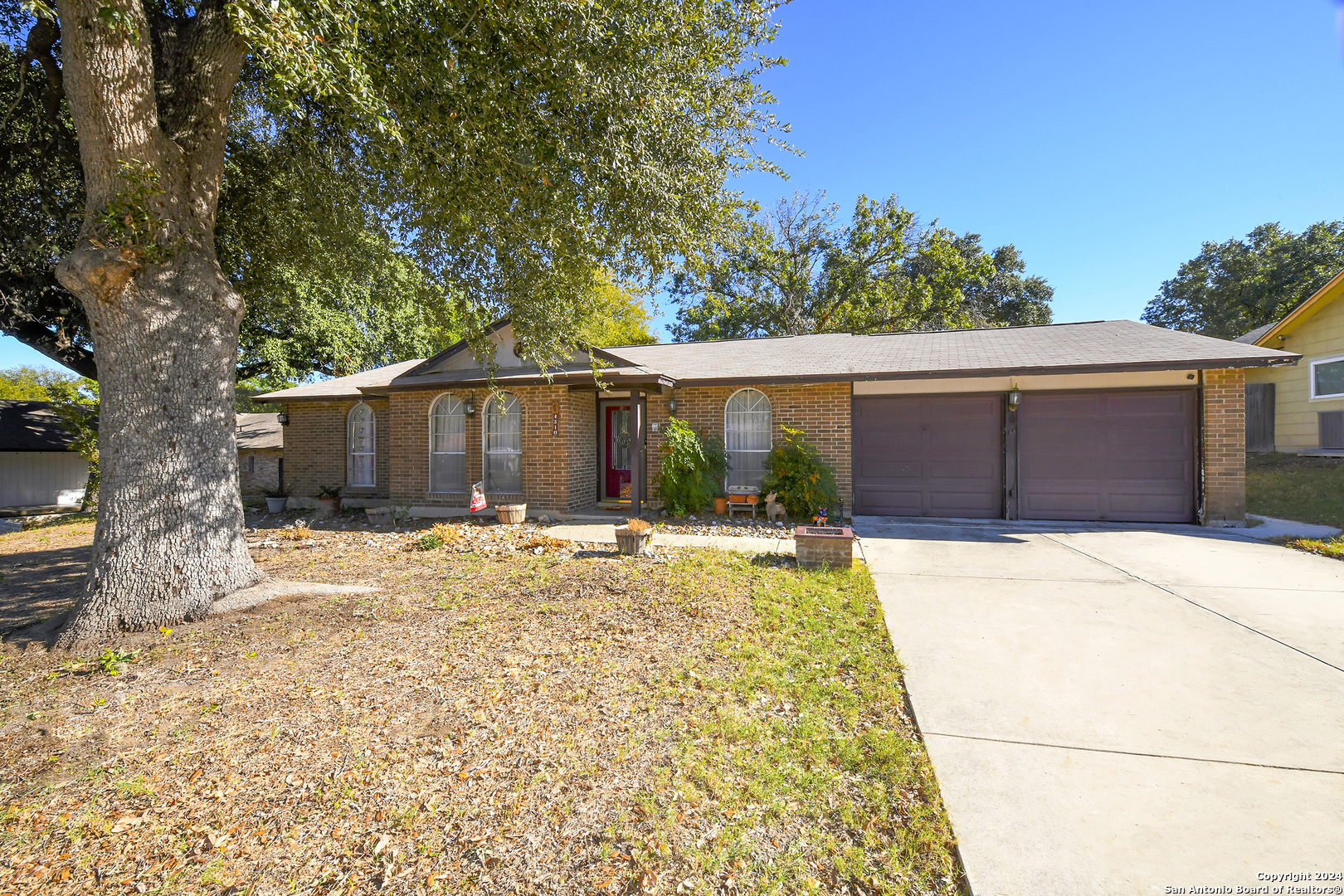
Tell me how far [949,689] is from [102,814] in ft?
14.7

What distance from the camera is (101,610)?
4.41m

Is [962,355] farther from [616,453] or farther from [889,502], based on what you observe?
[616,453]

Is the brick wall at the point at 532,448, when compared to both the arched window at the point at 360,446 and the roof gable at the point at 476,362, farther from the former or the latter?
the arched window at the point at 360,446

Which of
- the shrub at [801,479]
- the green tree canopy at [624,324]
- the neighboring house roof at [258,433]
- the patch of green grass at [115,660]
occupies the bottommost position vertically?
the patch of green grass at [115,660]

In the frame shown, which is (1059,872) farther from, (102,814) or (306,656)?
(306,656)

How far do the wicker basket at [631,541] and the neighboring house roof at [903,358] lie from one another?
3473mm

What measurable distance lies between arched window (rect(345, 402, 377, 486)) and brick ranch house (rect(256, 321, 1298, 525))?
1825 millimetres

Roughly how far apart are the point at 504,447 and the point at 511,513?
1.96m

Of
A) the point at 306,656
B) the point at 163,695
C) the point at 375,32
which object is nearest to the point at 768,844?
the point at 306,656

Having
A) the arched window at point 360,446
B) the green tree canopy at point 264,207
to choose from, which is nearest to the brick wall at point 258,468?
the arched window at point 360,446

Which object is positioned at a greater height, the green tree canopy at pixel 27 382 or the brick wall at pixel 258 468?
the green tree canopy at pixel 27 382

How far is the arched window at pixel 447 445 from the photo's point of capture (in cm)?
1182

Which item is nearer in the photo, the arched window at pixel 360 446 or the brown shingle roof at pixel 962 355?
the brown shingle roof at pixel 962 355

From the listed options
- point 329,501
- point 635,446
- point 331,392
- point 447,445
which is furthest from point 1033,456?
point 331,392
